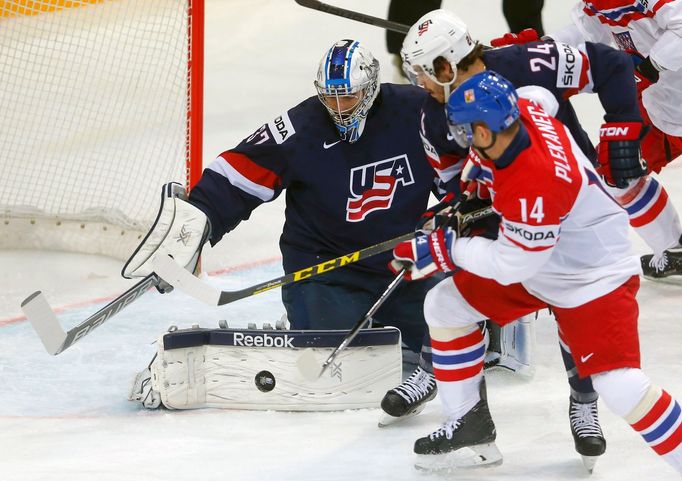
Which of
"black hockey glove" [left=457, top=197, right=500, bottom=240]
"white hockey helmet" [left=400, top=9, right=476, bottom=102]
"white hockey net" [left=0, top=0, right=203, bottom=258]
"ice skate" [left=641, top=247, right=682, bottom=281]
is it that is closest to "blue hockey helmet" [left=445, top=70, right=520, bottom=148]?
"black hockey glove" [left=457, top=197, right=500, bottom=240]

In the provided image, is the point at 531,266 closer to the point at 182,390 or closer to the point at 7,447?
the point at 182,390

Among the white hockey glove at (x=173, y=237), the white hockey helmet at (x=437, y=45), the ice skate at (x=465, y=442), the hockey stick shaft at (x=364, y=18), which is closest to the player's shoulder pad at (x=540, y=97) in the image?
the white hockey helmet at (x=437, y=45)

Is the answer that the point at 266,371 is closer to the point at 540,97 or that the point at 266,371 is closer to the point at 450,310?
the point at 450,310

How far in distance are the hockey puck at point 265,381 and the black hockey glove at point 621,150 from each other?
1.08 m

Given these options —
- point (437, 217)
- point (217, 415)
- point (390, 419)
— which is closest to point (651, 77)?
point (437, 217)

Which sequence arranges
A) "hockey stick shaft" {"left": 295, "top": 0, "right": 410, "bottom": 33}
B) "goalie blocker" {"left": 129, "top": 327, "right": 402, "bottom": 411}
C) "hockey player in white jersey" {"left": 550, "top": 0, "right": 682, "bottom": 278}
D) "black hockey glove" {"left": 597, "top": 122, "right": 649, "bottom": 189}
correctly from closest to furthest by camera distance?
"goalie blocker" {"left": 129, "top": 327, "right": 402, "bottom": 411}, "black hockey glove" {"left": 597, "top": 122, "right": 649, "bottom": 189}, "hockey player in white jersey" {"left": 550, "top": 0, "right": 682, "bottom": 278}, "hockey stick shaft" {"left": 295, "top": 0, "right": 410, "bottom": 33}

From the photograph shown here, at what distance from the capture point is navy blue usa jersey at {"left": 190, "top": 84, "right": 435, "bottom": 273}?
3.24 metres

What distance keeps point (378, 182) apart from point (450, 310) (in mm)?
783

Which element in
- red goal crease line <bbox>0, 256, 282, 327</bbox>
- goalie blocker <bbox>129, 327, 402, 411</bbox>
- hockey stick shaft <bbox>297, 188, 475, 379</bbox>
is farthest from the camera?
red goal crease line <bbox>0, 256, 282, 327</bbox>

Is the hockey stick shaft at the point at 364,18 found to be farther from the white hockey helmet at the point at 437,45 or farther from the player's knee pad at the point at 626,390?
the player's knee pad at the point at 626,390

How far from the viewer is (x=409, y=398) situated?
9.61 feet

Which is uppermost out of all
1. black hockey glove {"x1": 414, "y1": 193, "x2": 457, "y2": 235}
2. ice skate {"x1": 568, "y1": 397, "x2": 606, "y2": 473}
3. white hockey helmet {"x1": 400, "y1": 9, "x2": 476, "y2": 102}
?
white hockey helmet {"x1": 400, "y1": 9, "x2": 476, "y2": 102}

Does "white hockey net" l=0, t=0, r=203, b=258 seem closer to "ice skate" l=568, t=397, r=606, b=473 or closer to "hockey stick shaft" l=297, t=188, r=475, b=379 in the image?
"hockey stick shaft" l=297, t=188, r=475, b=379

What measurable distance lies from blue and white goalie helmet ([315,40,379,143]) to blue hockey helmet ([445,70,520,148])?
76 centimetres
